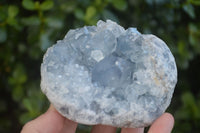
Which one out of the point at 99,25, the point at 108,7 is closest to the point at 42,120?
the point at 99,25

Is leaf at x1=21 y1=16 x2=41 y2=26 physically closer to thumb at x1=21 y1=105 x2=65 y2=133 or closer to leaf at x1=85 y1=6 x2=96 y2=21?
leaf at x1=85 y1=6 x2=96 y2=21

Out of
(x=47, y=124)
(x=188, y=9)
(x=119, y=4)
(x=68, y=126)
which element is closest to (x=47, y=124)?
(x=47, y=124)

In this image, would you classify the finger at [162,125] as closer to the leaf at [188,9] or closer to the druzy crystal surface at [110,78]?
the druzy crystal surface at [110,78]

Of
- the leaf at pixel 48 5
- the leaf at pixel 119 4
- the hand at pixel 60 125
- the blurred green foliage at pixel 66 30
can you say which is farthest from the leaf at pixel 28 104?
the leaf at pixel 119 4

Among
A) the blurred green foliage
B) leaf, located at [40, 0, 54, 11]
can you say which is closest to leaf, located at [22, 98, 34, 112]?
the blurred green foliage

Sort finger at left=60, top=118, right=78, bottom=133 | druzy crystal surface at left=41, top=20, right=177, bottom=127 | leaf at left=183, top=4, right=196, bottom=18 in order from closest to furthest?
druzy crystal surface at left=41, top=20, right=177, bottom=127, finger at left=60, top=118, right=78, bottom=133, leaf at left=183, top=4, right=196, bottom=18
